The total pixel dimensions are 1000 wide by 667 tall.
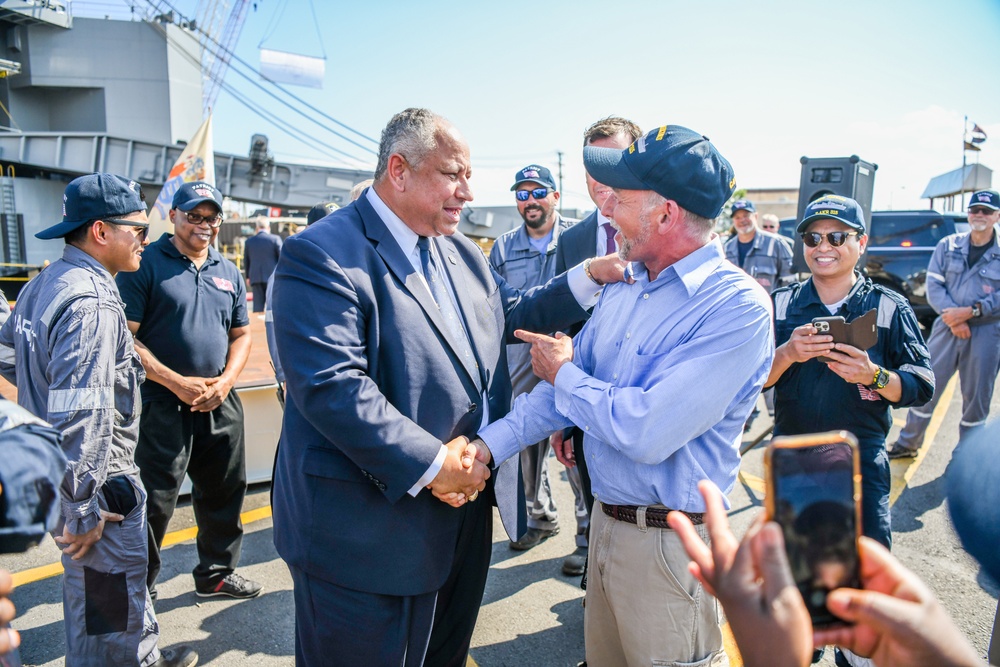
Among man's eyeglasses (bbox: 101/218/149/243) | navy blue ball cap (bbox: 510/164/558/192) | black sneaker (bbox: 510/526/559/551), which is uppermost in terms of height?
navy blue ball cap (bbox: 510/164/558/192)

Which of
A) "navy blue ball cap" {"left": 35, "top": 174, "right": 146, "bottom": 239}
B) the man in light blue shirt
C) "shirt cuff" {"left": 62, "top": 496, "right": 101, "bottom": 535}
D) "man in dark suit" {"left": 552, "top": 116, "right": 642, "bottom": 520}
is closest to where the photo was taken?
the man in light blue shirt

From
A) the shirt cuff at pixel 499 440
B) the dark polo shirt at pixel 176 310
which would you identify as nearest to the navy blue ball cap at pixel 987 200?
the shirt cuff at pixel 499 440

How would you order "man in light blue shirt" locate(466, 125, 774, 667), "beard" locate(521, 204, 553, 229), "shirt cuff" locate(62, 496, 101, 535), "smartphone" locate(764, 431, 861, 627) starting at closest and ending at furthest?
1. "smartphone" locate(764, 431, 861, 627)
2. "man in light blue shirt" locate(466, 125, 774, 667)
3. "shirt cuff" locate(62, 496, 101, 535)
4. "beard" locate(521, 204, 553, 229)

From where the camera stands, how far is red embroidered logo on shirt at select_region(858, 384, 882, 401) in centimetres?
277

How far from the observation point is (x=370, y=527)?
6.30 ft

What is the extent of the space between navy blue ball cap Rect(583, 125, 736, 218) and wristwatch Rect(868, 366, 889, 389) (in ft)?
4.17

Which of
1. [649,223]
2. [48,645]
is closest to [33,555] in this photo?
[48,645]

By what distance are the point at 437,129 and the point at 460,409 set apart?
0.91 metres

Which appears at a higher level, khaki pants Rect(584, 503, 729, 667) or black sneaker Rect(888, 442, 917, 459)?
khaki pants Rect(584, 503, 729, 667)

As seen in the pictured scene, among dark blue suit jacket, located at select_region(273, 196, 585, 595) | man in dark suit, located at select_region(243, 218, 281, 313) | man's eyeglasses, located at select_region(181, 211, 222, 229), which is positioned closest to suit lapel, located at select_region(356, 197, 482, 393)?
dark blue suit jacket, located at select_region(273, 196, 585, 595)

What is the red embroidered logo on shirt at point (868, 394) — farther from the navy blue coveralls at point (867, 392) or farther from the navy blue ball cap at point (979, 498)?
the navy blue ball cap at point (979, 498)

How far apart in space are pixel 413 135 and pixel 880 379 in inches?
84.5

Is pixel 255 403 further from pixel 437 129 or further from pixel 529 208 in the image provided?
pixel 437 129

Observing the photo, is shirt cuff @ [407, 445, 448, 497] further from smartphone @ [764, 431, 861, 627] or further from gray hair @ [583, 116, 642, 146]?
gray hair @ [583, 116, 642, 146]
